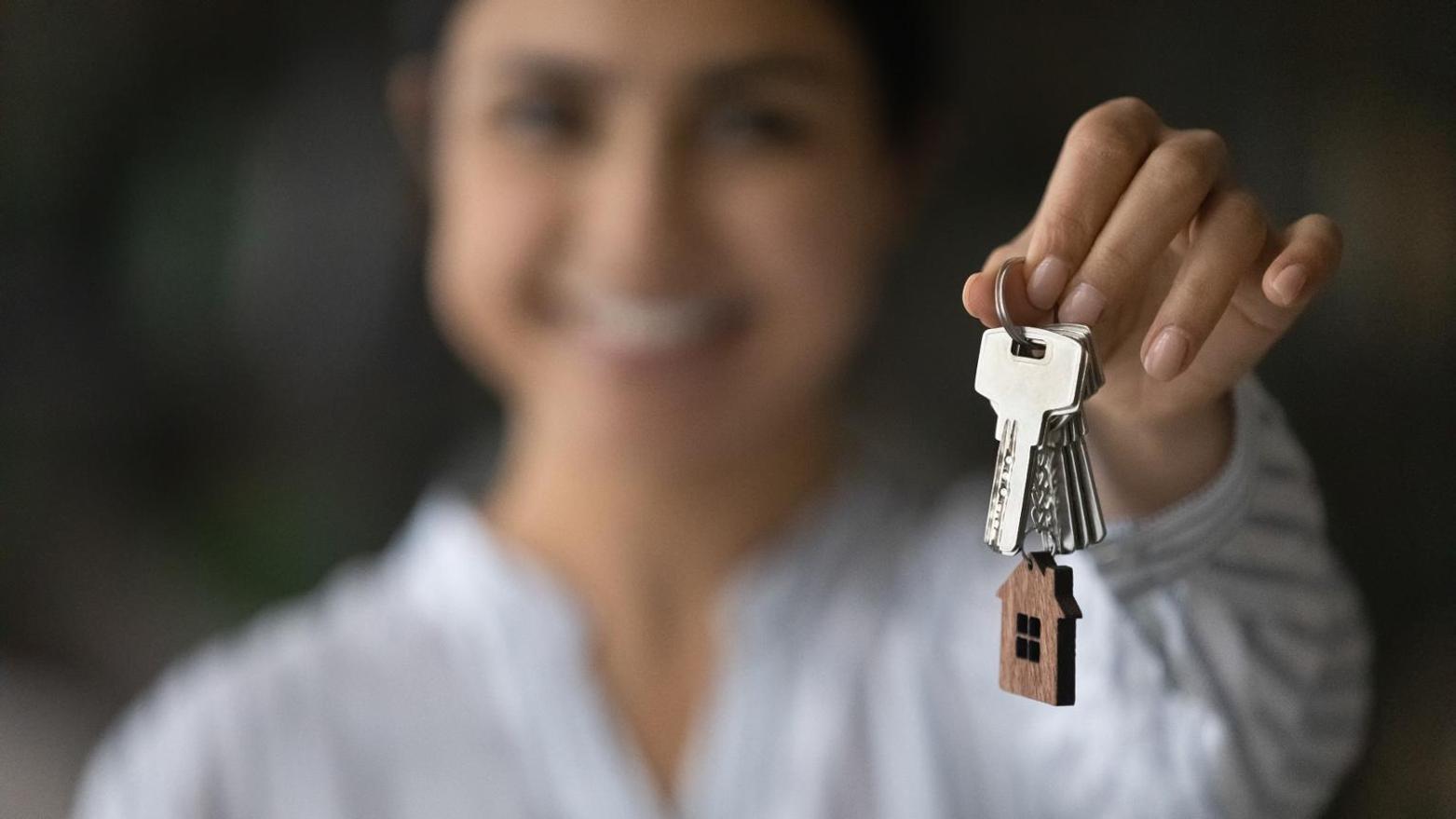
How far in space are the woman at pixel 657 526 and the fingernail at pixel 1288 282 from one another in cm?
15

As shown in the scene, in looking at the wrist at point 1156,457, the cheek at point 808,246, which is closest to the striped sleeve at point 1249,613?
the wrist at point 1156,457

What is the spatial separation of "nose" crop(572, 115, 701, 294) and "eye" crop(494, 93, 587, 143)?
16 millimetres

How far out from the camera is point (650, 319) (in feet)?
1.80

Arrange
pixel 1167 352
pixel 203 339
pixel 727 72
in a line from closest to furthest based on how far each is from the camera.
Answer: pixel 1167 352 < pixel 727 72 < pixel 203 339

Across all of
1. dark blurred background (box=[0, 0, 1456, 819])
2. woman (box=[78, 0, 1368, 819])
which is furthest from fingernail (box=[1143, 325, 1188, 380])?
dark blurred background (box=[0, 0, 1456, 819])

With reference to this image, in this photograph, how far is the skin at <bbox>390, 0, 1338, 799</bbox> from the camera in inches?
19.3

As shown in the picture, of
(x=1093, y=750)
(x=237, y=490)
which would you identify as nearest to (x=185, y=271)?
(x=237, y=490)

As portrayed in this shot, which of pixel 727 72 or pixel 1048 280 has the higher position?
pixel 727 72

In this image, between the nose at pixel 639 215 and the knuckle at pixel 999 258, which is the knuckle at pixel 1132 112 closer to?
the knuckle at pixel 999 258

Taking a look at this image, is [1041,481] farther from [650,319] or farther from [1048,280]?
[650,319]

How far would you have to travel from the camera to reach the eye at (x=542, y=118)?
512mm

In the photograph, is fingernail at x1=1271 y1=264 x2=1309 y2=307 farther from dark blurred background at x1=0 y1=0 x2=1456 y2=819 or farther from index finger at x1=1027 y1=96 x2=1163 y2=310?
dark blurred background at x1=0 y1=0 x2=1456 y2=819

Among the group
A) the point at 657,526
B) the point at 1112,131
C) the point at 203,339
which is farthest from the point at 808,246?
the point at 203,339

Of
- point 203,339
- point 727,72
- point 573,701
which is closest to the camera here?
point 727,72
